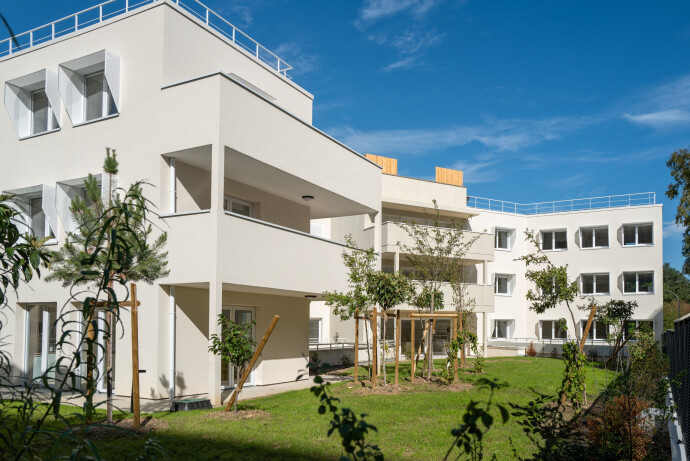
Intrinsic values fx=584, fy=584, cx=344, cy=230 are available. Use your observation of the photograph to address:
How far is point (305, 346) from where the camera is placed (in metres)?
20.9

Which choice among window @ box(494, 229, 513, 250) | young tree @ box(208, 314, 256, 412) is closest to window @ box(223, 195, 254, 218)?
young tree @ box(208, 314, 256, 412)

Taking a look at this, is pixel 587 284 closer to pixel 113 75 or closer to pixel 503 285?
pixel 503 285

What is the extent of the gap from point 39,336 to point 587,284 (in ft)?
Result: 104

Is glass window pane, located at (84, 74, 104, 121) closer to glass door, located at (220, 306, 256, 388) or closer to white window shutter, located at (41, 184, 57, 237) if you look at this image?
white window shutter, located at (41, 184, 57, 237)

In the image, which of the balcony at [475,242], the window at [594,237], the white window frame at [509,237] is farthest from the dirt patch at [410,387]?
the window at [594,237]

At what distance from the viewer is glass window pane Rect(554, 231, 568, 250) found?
38409mm

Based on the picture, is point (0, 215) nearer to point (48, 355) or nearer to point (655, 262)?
point (48, 355)

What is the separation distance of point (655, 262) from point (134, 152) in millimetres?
31778

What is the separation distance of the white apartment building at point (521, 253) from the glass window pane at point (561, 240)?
0.22 feet

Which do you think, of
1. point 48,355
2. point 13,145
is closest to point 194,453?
point 48,355

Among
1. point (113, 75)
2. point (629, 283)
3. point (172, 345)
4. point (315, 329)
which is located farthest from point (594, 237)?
point (113, 75)

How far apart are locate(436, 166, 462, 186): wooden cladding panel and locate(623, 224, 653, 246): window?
1075cm

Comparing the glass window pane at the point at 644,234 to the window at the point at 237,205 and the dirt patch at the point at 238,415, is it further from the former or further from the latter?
the dirt patch at the point at 238,415

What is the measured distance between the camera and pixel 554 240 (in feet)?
128
